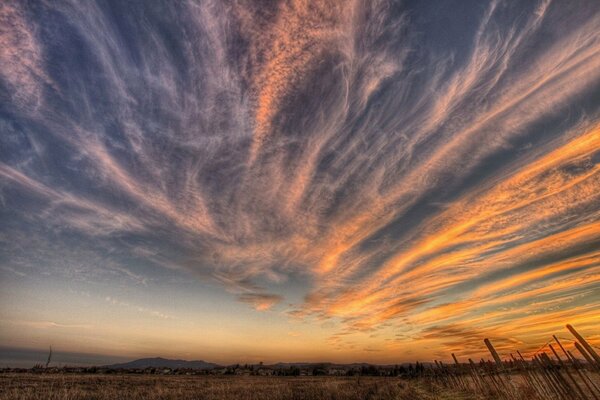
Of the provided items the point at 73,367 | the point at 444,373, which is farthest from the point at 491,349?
the point at 73,367

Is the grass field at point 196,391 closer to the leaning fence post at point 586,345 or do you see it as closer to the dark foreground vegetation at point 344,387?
the dark foreground vegetation at point 344,387

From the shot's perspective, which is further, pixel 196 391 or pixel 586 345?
pixel 196 391

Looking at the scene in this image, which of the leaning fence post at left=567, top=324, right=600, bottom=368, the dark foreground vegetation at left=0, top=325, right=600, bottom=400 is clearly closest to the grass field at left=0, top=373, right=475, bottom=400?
the dark foreground vegetation at left=0, top=325, right=600, bottom=400

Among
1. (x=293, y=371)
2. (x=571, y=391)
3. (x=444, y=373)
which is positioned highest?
(x=293, y=371)

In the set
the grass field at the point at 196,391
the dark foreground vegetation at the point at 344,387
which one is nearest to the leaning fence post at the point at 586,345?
the dark foreground vegetation at the point at 344,387

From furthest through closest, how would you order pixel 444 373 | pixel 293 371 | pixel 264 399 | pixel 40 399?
pixel 293 371
pixel 444 373
pixel 264 399
pixel 40 399

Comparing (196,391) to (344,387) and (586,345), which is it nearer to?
(344,387)

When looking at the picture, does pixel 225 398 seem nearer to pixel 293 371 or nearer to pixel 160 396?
pixel 160 396

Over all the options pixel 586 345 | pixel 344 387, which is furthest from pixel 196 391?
pixel 586 345

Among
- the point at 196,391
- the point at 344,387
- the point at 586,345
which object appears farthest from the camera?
the point at 344,387

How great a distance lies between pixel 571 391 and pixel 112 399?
89.7 feet

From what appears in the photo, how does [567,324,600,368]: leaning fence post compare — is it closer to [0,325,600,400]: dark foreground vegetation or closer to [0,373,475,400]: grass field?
[0,325,600,400]: dark foreground vegetation

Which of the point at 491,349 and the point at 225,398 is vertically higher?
the point at 491,349

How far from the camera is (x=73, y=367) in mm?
77250
